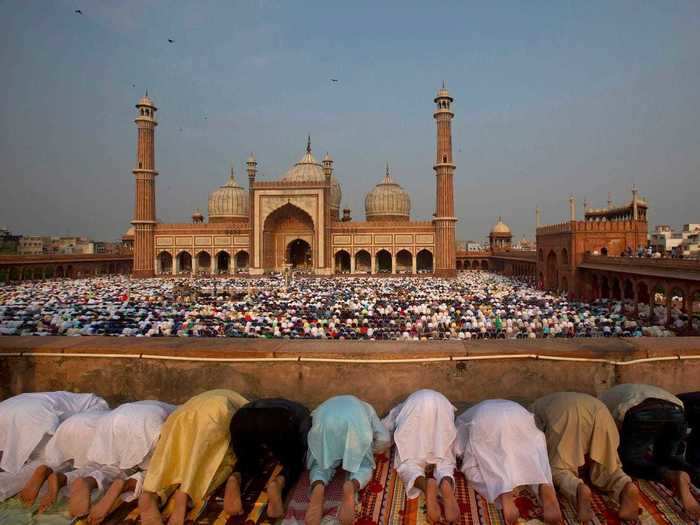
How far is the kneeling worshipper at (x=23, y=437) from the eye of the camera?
229 cm

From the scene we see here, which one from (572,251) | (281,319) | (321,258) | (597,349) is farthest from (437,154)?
(597,349)

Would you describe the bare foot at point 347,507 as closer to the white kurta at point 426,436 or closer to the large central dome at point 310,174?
the white kurta at point 426,436

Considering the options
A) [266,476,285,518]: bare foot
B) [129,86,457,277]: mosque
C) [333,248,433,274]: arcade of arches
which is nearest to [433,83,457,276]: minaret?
[129,86,457,277]: mosque

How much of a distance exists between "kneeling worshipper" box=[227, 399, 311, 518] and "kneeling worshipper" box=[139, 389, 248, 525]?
0.08 m

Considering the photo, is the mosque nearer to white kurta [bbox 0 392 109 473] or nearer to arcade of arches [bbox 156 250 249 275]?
arcade of arches [bbox 156 250 249 275]

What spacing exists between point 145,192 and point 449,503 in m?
35.9

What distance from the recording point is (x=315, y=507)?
2.00 metres

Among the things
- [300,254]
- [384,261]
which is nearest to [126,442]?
[300,254]

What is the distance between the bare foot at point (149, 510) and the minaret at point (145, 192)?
35.1 meters

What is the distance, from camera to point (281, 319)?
12.0 m

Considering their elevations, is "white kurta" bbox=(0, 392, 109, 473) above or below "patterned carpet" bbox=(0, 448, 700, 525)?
above

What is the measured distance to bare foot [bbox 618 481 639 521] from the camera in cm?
200

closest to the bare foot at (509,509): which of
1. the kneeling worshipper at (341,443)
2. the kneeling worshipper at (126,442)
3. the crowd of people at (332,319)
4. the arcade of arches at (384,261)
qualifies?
the kneeling worshipper at (341,443)

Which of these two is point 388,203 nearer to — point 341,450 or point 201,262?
point 201,262
